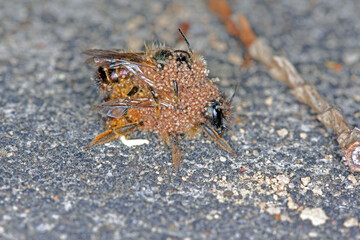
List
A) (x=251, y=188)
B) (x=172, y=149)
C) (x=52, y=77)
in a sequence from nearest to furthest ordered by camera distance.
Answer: (x=251, y=188) → (x=172, y=149) → (x=52, y=77)

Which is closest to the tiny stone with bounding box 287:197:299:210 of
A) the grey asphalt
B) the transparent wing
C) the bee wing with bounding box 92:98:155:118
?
the grey asphalt

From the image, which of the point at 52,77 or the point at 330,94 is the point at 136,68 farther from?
the point at 330,94

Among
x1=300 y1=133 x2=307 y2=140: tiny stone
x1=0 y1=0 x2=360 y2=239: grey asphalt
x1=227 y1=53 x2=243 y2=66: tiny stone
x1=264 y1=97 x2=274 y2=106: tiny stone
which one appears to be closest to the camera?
x1=0 y1=0 x2=360 y2=239: grey asphalt

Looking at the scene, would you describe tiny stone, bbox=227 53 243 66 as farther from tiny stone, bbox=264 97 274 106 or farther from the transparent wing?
the transparent wing

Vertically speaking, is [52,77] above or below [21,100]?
above

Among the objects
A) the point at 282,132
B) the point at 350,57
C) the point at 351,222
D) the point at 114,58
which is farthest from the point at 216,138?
the point at 350,57

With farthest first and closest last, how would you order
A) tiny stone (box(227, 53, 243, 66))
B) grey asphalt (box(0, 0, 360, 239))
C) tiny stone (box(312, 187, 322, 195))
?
tiny stone (box(227, 53, 243, 66)) < tiny stone (box(312, 187, 322, 195)) < grey asphalt (box(0, 0, 360, 239))

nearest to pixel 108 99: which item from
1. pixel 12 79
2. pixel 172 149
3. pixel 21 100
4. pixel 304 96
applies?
pixel 172 149

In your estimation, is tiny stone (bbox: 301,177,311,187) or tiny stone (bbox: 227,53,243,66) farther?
tiny stone (bbox: 227,53,243,66)
